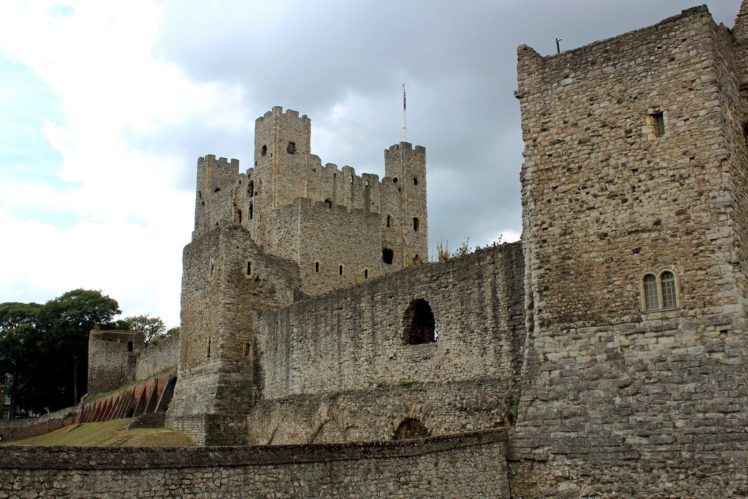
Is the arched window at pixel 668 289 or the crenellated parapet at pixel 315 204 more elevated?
the crenellated parapet at pixel 315 204

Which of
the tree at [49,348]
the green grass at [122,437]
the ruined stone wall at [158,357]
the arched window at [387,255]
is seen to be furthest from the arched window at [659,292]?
the tree at [49,348]

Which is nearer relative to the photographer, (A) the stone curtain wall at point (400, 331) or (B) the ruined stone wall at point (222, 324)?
(A) the stone curtain wall at point (400, 331)

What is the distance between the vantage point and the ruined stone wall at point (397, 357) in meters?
19.8

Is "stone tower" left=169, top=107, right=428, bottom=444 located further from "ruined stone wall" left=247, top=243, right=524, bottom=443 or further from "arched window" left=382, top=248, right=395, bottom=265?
"ruined stone wall" left=247, top=243, right=524, bottom=443

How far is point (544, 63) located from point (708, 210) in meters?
4.67

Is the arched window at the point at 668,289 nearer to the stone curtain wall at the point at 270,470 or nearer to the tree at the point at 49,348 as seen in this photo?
the stone curtain wall at the point at 270,470

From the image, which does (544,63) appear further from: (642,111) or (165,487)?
(165,487)

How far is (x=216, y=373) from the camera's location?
29.3m

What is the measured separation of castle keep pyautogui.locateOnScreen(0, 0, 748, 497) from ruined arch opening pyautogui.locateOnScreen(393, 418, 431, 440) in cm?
5

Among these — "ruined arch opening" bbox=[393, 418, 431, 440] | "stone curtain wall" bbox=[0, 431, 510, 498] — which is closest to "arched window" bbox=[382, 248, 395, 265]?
"ruined arch opening" bbox=[393, 418, 431, 440]

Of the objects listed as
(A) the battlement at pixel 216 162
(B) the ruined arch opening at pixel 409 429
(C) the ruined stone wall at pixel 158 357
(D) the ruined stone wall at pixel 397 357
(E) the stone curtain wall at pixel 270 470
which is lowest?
(E) the stone curtain wall at pixel 270 470

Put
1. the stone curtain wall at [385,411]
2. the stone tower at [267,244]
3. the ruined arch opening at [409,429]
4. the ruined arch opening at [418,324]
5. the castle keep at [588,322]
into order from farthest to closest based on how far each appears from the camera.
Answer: the stone tower at [267,244]
the ruined arch opening at [418,324]
the ruined arch opening at [409,429]
the stone curtain wall at [385,411]
the castle keep at [588,322]

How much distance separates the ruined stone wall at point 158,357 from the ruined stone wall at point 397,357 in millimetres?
20769

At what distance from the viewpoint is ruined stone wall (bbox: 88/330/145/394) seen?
57062 mm
